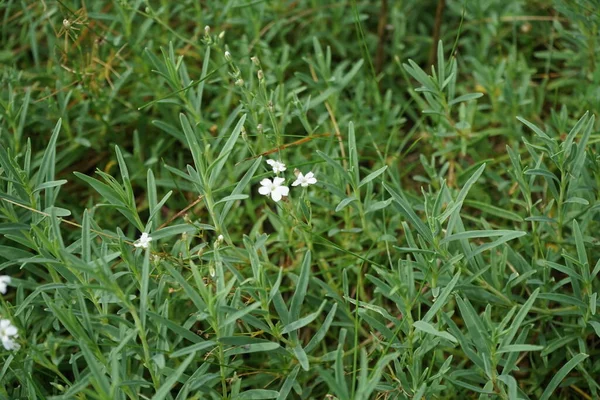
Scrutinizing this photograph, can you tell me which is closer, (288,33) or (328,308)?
(328,308)

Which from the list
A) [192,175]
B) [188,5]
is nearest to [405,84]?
[188,5]

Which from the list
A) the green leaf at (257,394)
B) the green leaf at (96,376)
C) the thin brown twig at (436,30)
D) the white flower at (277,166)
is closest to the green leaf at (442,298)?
the green leaf at (257,394)

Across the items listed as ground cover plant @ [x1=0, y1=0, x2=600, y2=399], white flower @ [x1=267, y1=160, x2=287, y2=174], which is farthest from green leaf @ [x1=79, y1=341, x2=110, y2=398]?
white flower @ [x1=267, y1=160, x2=287, y2=174]

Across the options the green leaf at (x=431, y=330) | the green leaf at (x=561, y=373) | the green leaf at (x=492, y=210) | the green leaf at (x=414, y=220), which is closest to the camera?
the green leaf at (x=431, y=330)

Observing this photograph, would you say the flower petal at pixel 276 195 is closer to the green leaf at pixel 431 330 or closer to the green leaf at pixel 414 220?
the green leaf at pixel 414 220

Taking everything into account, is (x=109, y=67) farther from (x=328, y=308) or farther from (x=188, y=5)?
(x=328, y=308)

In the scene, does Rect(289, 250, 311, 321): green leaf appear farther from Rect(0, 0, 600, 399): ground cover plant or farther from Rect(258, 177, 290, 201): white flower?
Rect(258, 177, 290, 201): white flower

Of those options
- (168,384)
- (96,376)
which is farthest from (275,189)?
(96,376)

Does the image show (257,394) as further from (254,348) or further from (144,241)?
(144,241)
